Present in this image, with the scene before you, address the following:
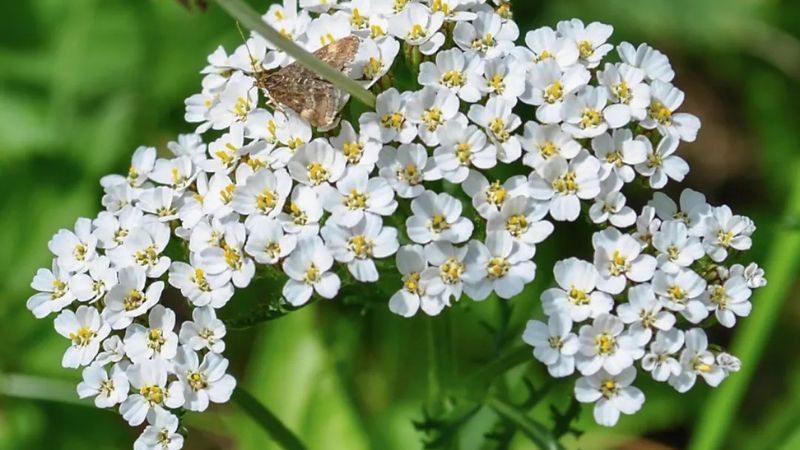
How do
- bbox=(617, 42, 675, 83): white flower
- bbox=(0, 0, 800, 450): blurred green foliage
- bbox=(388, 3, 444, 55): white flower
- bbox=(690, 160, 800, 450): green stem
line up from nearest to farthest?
bbox=(388, 3, 444, 55): white flower → bbox=(617, 42, 675, 83): white flower → bbox=(690, 160, 800, 450): green stem → bbox=(0, 0, 800, 450): blurred green foliage

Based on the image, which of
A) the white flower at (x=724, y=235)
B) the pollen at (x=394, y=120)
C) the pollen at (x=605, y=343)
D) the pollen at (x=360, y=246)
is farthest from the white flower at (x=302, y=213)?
the white flower at (x=724, y=235)

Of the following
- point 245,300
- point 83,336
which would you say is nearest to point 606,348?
point 83,336

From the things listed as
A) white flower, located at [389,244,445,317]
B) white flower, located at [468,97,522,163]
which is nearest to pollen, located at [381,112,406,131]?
white flower, located at [468,97,522,163]

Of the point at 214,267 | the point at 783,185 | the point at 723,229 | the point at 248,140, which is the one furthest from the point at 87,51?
the point at 783,185

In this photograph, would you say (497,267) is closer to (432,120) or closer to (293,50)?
(432,120)

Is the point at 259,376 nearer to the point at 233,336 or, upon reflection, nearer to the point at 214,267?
the point at 233,336

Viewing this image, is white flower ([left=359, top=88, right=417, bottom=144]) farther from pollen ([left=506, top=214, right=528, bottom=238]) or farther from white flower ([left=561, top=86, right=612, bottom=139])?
white flower ([left=561, top=86, right=612, bottom=139])

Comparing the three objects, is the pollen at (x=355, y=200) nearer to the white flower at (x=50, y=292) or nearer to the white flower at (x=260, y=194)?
the white flower at (x=260, y=194)
